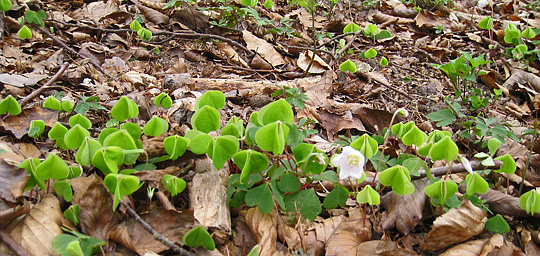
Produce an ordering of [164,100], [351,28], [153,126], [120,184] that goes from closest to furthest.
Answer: [120,184] < [153,126] < [164,100] < [351,28]

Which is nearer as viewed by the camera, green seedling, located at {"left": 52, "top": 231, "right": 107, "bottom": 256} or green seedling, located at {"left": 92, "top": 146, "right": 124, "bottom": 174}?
green seedling, located at {"left": 52, "top": 231, "right": 107, "bottom": 256}

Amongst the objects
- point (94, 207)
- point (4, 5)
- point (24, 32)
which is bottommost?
point (94, 207)

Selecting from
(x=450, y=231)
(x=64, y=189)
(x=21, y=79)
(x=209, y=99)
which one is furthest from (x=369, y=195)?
(x=21, y=79)

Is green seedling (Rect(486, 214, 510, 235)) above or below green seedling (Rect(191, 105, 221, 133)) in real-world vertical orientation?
below

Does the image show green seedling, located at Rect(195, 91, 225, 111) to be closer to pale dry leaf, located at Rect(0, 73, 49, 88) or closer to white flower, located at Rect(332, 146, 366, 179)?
white flower, located at Rect(332, 146, 366, 179)

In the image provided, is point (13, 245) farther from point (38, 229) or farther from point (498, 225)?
point (498, 225)

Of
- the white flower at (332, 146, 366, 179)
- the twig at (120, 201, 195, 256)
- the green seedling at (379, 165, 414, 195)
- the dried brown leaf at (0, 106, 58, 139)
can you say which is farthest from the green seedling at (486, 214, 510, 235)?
the dried brown leaf at (0, 106, 58, 139)
